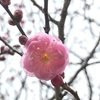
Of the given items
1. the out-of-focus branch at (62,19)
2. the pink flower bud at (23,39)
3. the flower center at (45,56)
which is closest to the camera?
the pink flower bud at (23,39)

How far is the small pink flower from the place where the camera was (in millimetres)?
1047

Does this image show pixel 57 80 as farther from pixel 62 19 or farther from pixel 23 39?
pixel 62 19

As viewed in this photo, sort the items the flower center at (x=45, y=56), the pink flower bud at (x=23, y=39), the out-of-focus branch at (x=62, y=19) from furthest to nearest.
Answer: the out-of-focus branch at (x=62, y=19) < the flower center at (x=45, y=56) < the pink flower bud at (x=23, y=39)

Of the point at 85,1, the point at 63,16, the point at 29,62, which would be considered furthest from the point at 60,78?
the point at 85,1

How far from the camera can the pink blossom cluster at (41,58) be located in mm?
1038

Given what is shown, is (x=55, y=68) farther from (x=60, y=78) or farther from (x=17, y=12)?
(x=17, y=12)

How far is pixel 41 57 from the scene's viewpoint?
3.82 ft

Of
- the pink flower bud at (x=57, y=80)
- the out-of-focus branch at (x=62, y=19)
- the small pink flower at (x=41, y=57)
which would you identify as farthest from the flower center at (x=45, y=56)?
the out-of-focus branch at (x=62, y=19)

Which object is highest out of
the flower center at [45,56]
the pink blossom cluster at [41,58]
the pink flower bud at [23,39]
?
the pink flower bud at [23,39]

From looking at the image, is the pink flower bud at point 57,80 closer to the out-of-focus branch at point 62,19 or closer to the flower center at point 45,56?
the flower center at point 45,56

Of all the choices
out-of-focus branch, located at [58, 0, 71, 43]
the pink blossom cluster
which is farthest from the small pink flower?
out-of-focus branch, located at [58, 0, 71, 43]

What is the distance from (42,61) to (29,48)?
15 cm

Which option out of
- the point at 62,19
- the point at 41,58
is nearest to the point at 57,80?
the point at 41,58

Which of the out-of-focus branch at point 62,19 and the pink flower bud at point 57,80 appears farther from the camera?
the out-of-focus branch at point 62,19
